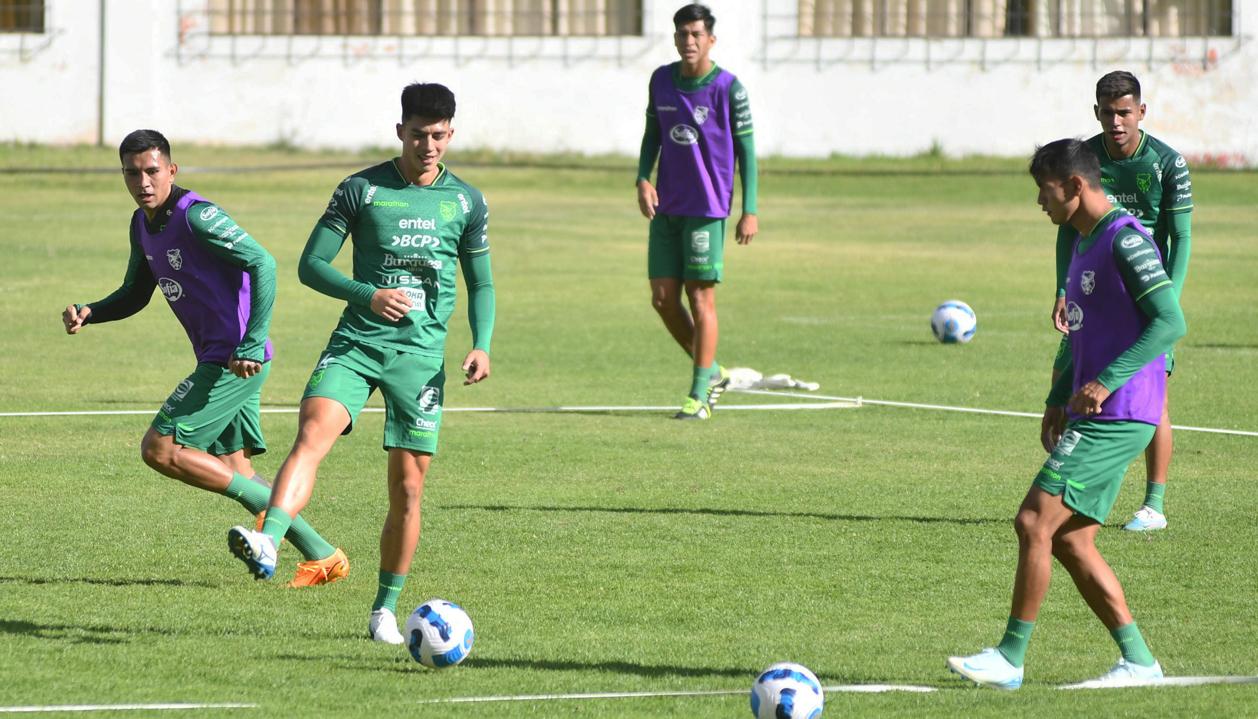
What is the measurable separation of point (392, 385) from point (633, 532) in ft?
7.43

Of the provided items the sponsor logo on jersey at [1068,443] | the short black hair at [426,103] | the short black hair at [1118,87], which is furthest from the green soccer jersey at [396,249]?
the short black hair at [1118,87]

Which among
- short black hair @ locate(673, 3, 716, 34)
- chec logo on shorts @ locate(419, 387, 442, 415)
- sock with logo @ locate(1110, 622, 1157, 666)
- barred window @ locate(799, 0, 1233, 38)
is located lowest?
sock with logo @ locate(1110, 622, 1157, 666)

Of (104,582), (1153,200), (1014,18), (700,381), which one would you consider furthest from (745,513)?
(1014,18)

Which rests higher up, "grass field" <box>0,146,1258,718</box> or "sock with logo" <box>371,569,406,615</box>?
"sock with logo" <box>371,569,406,615</box>

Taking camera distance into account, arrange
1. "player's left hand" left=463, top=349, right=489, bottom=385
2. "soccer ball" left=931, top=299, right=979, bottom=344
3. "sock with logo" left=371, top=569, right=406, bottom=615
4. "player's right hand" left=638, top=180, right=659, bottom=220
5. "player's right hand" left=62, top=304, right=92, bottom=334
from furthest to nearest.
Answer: "soccer ball" left=931, top=299, right=979, bottom=344 → "player's right hand" left=638, top=180, right=659, bottom=220 → "player's right hand" left=62, top=304, right=92, bottom=334 → "player's left hand" left=463, top=349, right=489, bottom=385 → "sock with logo" left=371, top=569, right=406, bottom=615

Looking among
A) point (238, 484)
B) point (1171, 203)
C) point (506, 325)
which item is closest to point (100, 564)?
point (238, 484)

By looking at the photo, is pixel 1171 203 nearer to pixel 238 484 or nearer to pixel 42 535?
pixel 238 484

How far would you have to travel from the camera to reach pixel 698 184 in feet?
44.7

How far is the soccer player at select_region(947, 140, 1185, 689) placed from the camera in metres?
6.53

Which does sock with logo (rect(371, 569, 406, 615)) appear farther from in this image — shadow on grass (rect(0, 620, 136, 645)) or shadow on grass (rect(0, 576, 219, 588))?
shadow on grass (rect(0, 576, 219, 588))

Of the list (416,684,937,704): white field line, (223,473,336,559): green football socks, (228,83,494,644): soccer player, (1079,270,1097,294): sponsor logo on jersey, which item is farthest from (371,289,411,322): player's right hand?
(1079,270,1097,294): sponsor logo on jersey

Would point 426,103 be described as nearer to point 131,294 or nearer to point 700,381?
point 131,294

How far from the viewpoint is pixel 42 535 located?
9047 millimetres

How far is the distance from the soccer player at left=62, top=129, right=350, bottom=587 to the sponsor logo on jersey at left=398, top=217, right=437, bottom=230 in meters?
0.89
